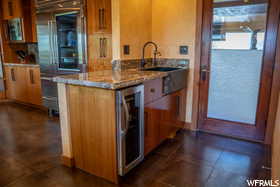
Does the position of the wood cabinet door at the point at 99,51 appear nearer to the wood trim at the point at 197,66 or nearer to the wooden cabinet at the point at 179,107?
the wooden cabinet at the point at 179,107

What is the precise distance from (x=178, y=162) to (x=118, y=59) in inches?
60.5

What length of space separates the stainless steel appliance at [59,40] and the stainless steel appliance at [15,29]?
112cm

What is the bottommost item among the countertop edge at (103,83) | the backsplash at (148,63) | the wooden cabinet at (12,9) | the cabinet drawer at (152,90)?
the cabinet drawer at (152,90)

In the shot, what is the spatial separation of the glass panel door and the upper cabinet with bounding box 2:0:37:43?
1468 millimetres

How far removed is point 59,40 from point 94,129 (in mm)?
2358

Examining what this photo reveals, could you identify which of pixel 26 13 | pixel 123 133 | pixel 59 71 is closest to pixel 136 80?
pixel 123 133

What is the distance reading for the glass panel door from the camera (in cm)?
338

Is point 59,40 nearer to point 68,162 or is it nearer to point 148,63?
point 148,63

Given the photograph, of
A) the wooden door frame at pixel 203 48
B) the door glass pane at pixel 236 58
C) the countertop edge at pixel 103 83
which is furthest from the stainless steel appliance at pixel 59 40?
the door glass pane at pixel 236 58

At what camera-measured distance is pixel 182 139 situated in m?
2.86

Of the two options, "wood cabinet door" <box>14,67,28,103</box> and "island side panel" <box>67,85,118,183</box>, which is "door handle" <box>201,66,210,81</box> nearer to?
"island side panel" <box>67,85,118,183</box>

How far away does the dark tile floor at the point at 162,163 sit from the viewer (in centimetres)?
192

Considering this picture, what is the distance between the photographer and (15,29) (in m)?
4.56

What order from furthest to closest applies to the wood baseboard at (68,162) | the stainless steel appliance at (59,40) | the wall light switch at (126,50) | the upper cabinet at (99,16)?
the stainless steel appliance at (59,40), the upper cabinet at (99,16), the wall light switch at (126,50), the wood baseboard at (68,162)
